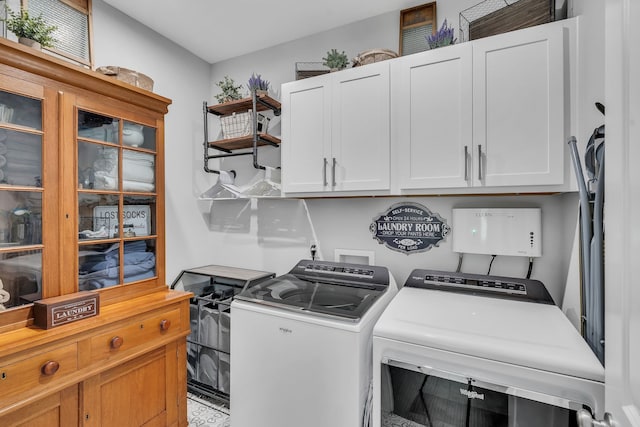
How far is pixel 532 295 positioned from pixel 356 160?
3.88 feet

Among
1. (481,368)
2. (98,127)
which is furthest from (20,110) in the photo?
(481,368)

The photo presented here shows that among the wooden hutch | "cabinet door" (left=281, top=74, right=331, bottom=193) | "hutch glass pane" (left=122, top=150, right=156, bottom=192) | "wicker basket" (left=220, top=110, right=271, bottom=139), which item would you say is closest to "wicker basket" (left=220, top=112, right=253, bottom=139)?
"wicker basket" (left=220, top=110, right=271, bottom=139)

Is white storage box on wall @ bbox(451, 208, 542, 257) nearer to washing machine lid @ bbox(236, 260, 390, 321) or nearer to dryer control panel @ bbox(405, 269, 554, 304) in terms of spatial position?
dryer control panel @ bbox(405, 269, 554, 304)

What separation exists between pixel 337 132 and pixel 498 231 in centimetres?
111

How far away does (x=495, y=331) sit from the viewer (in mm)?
1226

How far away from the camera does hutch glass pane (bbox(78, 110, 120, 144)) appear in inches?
62.0

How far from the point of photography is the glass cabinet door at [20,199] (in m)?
1.32

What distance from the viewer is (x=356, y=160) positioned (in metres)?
1.87

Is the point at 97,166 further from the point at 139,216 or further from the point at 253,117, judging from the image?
the point at 253,117

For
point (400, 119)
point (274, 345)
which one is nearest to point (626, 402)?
point (274, 345)

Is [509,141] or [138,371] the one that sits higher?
[509,141]

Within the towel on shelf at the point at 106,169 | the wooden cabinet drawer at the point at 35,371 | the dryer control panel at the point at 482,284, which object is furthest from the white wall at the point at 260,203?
the wooden cabinet drawer at the point at 35,371

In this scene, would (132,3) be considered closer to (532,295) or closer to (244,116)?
(244,116)

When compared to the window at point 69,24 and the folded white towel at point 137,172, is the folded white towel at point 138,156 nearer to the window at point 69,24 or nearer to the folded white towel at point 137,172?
the folded white towel at point 137,172
